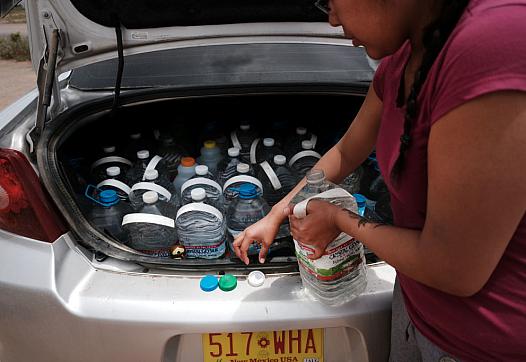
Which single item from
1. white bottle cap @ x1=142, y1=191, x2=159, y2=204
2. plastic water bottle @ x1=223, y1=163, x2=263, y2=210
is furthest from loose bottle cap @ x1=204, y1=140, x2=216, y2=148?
white bottle cap @ x1=142, y1=191, x2=159, y2=204

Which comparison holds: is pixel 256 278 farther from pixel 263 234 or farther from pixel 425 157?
pixel 425 157

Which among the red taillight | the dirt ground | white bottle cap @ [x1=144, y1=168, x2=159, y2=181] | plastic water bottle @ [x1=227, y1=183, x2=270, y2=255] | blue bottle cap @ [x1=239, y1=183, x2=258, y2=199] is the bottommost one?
the dirt ground

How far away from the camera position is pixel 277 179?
6.49 feet

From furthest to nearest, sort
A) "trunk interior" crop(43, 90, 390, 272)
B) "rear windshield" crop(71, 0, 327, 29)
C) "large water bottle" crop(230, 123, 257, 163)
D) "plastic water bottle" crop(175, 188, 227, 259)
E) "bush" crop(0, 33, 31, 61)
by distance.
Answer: "bush" crop(0, 33, 31, 61) → "large water bottle" crop(230, 123, 257, 163) → "trunk interior" crop(43, 90, 390, 272) → "plastic water bottle" crop(175, 188, 227, 259) → "rear windshield" crop(71, 0, 327, 29)

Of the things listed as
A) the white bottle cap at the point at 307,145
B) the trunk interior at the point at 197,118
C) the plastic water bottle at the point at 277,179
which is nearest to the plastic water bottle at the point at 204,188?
the plastic water bottle at the point at 277,179

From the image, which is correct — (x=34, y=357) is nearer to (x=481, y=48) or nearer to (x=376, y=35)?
(x=376, y=35)

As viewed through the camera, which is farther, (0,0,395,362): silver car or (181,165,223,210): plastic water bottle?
(181,165,223,210): plastic water bottle

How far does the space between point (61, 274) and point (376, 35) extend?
104cm

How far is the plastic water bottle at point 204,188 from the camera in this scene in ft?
5.92

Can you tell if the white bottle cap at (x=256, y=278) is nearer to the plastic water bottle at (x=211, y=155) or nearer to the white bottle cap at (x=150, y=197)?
the white bottle cap at (x=150, y=197)

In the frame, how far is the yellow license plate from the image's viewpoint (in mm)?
1309

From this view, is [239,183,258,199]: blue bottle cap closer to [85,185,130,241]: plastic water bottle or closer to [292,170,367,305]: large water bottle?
[292,170,367,305]: large water bottle

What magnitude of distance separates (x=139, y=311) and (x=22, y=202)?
1.56 feet

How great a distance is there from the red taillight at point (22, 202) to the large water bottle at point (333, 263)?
28.8 inches
